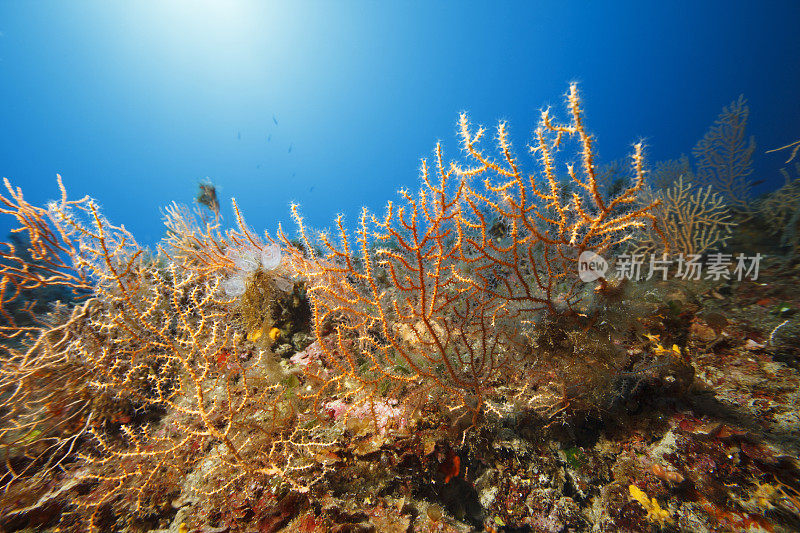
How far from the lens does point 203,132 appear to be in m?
113

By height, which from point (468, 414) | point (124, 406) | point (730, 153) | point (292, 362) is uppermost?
point (730, 153)

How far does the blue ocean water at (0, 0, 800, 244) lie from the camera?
6794 cm

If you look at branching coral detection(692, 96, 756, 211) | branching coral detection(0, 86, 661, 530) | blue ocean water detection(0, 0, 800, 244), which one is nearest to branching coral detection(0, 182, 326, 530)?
branching coral detection(0, 86, 661, 530)

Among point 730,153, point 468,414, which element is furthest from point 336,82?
point 468,414

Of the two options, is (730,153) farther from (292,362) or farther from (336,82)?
(336,82)

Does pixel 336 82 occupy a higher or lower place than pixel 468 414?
higher

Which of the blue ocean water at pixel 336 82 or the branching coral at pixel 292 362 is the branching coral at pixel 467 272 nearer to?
the branching coral at pixel 292 362

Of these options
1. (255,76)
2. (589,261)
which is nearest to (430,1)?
(255,76)

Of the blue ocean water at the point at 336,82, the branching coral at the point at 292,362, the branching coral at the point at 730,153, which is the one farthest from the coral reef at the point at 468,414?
the blue ocean water at the point at 336,82

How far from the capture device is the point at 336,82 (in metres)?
99.9

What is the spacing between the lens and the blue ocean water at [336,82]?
6794 cm

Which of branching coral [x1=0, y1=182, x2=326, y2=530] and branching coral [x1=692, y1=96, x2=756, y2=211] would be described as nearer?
branching coral [x1=0, y1=182, x2=326, y2=530]

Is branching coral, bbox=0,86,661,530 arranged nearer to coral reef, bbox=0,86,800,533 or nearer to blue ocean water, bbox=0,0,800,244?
coral reef, bbox=0,86,800,533

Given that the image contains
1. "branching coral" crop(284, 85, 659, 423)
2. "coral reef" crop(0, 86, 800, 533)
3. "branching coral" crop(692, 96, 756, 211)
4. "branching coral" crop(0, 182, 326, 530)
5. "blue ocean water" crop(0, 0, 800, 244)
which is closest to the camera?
"branching coral" crop(284, 85, 659, 423)
